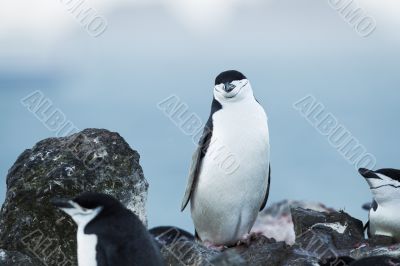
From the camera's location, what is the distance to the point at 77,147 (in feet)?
31.1

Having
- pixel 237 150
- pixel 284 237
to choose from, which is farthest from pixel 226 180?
pixel 284 237

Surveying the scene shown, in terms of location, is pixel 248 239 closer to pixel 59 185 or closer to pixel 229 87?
pixel 229 87

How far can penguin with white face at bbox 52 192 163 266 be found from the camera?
6637mm

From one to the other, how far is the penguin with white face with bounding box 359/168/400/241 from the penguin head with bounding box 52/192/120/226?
166 inches

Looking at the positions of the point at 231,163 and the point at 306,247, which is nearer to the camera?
the point at 306,247

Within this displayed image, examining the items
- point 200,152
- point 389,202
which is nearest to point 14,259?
point 200,152

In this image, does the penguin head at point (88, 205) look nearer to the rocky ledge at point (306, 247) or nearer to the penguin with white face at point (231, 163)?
the rocky ledge at point (306, 247)

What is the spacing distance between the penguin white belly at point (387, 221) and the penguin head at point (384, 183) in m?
0.09

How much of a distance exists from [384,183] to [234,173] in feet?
5.62

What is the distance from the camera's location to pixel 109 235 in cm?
672

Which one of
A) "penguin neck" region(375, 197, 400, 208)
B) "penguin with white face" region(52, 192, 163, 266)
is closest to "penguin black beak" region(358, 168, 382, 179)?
"penguin neck" region(375, 197, 400, 208)

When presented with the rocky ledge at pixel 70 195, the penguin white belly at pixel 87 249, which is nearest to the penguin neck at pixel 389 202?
the rocky ledge at pixel 70 195

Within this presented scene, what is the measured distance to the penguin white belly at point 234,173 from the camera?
9570 millimetres

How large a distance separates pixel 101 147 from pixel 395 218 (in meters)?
3.04
